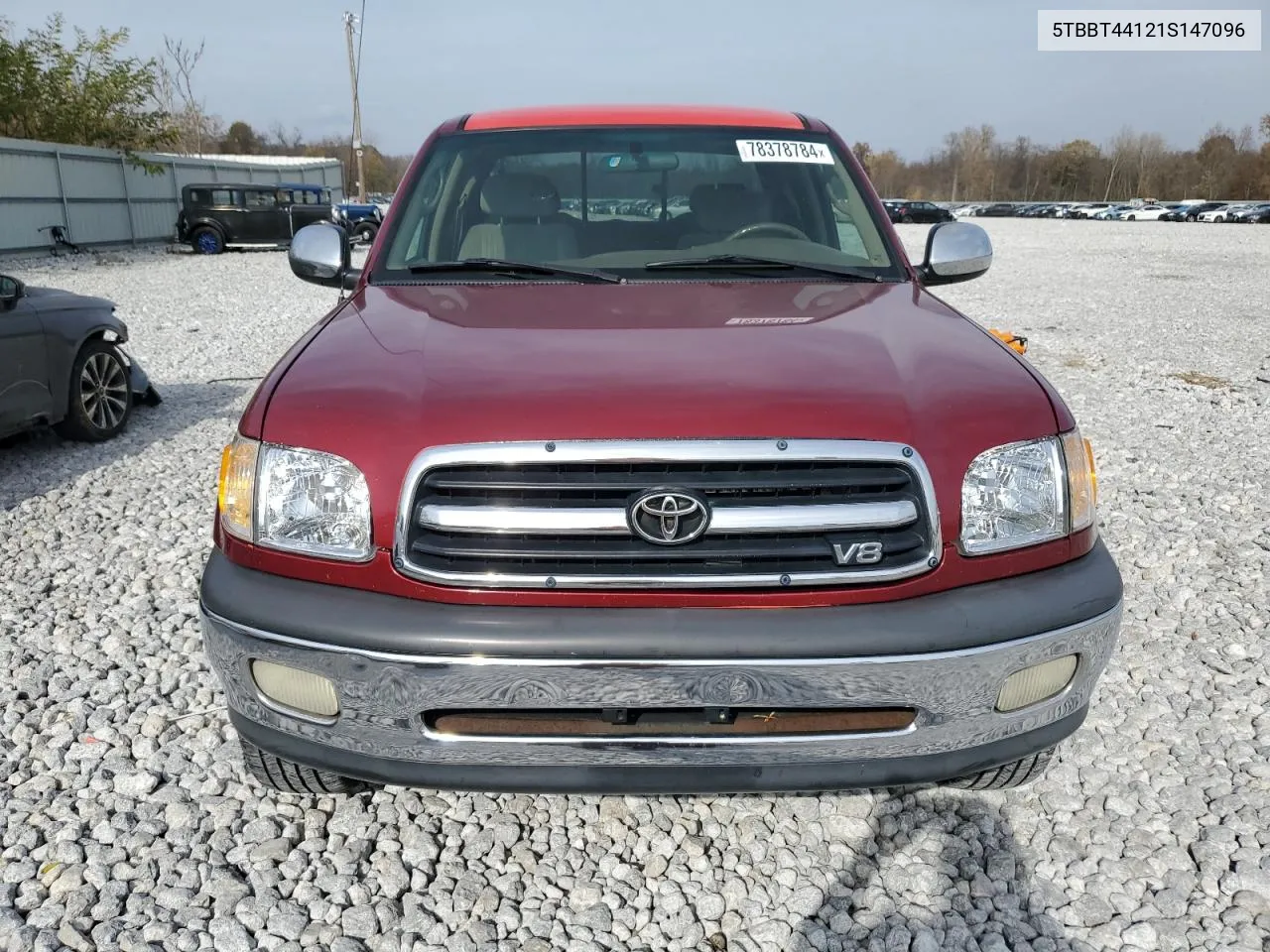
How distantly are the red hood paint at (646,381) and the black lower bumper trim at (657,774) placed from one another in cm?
48

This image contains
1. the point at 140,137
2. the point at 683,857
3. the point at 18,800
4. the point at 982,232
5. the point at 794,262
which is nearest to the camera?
the point at 683,857

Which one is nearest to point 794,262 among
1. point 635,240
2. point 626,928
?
point 635,240

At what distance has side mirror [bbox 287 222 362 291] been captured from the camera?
3.44m

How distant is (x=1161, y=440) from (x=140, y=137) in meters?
28.2

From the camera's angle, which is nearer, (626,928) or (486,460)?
(486,460)

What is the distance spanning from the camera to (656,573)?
2027mm

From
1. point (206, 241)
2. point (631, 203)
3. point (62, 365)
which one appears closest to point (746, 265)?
point (631, 203)

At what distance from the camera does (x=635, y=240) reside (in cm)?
329

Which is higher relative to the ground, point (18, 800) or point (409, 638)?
point (409, 638)

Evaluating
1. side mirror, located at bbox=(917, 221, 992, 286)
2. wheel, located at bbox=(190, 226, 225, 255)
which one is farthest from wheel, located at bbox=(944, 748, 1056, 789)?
wheel, located at bbox=(190, 226, 225, 255)

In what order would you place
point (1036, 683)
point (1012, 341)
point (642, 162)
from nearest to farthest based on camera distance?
point (1036, 683), point (642, 162), point (1012, 341)

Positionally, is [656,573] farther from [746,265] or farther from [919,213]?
[919,213]

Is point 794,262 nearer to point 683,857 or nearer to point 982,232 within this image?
point 982,232

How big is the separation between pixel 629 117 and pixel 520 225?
0.70 metres
